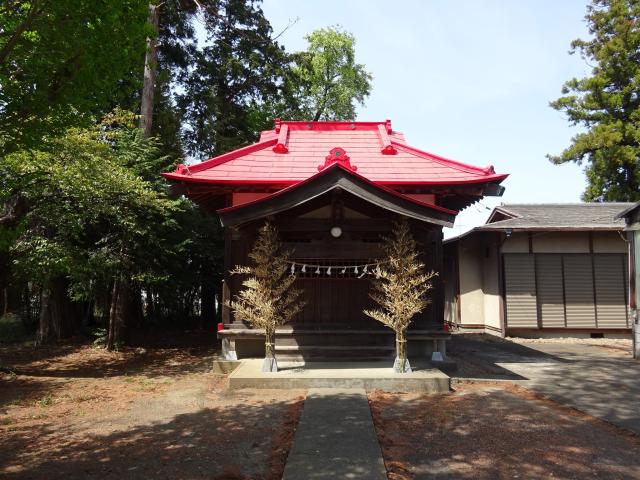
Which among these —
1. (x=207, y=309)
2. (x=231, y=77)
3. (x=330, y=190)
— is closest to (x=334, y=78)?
Result: (x=231, y=77)

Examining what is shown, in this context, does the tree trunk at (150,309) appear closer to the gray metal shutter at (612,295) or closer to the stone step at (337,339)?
the stone step at (337,339)

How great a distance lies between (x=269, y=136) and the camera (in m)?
12.4

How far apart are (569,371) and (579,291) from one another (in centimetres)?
630

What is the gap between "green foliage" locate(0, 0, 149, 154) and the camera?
165 inches

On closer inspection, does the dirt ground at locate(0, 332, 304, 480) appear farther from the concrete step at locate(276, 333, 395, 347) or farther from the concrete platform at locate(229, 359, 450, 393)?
the concrete step at locate(276, 333, 395, 347)

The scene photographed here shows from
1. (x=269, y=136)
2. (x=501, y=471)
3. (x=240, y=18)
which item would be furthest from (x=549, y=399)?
(x=240, y=18)

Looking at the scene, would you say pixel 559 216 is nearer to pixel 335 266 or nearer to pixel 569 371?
pixel 569 371

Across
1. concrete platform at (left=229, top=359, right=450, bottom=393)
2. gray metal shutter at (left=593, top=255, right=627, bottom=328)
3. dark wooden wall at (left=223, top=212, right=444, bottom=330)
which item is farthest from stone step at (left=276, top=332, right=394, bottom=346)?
gray metal shutter at (left=593, top=255, right=627, bottom=328)

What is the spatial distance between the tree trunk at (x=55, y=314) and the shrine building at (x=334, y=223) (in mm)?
7563

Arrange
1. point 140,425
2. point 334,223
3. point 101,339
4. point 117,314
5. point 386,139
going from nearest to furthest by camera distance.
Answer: point 140,425, point 334,223, point 386,139, point 117,314, point 101,339

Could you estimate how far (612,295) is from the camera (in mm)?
14406

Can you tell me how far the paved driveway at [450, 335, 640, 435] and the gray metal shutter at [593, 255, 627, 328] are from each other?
2.10 m

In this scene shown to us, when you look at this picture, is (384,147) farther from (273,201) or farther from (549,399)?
(549,399)

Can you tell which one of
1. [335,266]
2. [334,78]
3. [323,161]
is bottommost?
[335,266]
